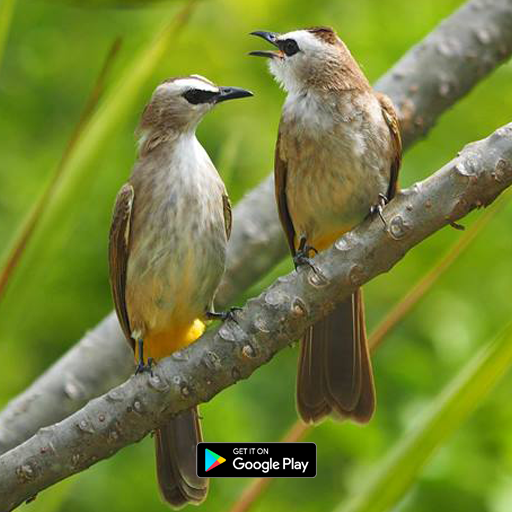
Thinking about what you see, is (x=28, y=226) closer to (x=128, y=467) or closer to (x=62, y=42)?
(x=128, y=467)

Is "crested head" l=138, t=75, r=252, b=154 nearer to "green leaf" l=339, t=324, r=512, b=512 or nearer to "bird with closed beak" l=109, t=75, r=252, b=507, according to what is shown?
"bird with closed beak" l=109, t=75, r=252, b=507

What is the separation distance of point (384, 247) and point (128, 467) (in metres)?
2.52

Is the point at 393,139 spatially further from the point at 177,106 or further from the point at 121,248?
the point at 121,248

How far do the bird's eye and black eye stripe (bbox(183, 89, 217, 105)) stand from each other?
10.3 inches

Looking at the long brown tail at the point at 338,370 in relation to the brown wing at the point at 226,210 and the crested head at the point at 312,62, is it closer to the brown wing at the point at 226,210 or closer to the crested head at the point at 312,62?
the brown wing at the point at 226,210

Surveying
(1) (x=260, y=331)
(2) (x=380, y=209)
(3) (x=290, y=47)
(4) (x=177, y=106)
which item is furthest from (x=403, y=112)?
(1) (x=260, y=331)

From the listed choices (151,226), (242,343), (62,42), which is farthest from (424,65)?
(62,42)

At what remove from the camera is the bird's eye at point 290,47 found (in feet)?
10.3

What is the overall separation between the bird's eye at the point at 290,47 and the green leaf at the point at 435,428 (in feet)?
3.56

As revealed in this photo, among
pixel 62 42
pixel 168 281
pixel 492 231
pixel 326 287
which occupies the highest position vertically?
pixel 62 42

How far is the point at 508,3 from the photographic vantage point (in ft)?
12.7

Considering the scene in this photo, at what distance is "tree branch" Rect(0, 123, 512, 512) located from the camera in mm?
2367

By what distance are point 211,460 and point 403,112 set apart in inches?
52.1

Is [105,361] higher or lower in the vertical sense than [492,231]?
lower
